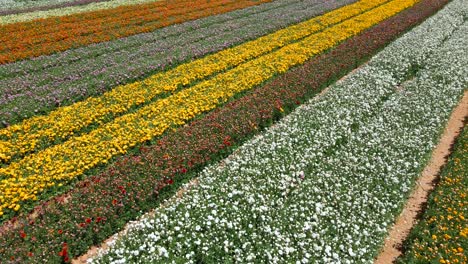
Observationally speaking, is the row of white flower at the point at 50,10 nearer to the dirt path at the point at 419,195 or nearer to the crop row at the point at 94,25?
the crop row at the point at 94,25

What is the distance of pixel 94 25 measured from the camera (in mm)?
26391

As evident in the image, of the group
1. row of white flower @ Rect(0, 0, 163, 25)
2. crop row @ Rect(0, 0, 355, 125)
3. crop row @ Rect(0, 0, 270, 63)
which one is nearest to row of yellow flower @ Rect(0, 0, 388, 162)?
crop row @ Rect(0, 0, 355, 125)

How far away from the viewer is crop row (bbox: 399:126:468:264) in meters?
6.90

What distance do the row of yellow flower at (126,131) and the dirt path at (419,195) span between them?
7144 mm

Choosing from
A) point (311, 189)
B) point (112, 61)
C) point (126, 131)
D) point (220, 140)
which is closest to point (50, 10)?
point (112, 61)

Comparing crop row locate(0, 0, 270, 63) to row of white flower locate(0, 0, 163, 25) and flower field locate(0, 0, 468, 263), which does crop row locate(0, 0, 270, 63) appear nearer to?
flower field locate(0, 0, 468, 263)

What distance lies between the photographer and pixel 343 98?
13.4m

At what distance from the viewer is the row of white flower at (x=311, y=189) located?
266 inches

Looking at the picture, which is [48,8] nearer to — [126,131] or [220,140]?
[126,131]

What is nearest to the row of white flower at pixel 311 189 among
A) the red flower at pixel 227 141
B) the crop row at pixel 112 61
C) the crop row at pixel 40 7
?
the red flower at pixel 227 141

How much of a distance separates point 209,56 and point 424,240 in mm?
14243

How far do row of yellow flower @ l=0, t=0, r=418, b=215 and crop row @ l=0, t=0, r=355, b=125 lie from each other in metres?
3.42

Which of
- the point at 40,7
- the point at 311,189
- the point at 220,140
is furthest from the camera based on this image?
the point at 40,7

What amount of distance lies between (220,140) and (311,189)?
3581 millimetres
